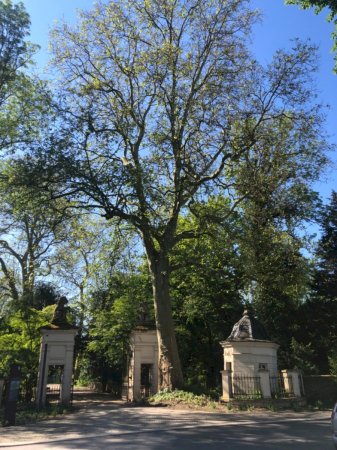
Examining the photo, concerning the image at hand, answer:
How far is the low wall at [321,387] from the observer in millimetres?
22312

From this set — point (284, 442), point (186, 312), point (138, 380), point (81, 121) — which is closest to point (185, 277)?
point (186, 312)

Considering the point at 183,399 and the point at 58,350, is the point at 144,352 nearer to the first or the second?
the point at 58,350

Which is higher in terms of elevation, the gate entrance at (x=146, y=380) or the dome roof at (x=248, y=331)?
the dome roof at (x=248, y=331)

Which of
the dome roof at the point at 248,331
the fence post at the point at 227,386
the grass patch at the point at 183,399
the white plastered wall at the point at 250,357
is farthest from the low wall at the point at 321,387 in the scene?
the grass patch at the point at 183,399

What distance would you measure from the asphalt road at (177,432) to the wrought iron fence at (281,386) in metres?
3.29

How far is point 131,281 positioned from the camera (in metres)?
28.5

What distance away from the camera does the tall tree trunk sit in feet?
66.1

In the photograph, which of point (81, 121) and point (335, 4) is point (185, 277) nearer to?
point (81, 121)

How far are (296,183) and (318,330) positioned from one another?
52.3 feet

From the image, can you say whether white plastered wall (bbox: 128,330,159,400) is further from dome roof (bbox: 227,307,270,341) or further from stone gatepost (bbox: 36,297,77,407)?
dome roof (bbox: 227,307,270,341)

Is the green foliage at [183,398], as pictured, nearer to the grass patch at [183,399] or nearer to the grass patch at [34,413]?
the grass patch at [183,399]

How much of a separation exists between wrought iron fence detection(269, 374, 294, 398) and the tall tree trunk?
425 centimetres

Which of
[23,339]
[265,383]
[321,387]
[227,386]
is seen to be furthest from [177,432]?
[23,339]

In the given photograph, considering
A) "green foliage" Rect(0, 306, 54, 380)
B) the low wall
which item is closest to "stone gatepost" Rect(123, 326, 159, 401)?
"green foliage" Rect(0, 306, 54, 380)
